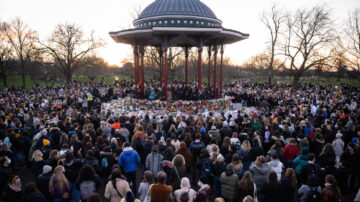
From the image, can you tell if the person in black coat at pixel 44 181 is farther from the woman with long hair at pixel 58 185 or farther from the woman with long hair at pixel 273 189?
the woman with long hair at pixel 273 189

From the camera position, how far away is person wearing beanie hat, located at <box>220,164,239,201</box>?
502 cm

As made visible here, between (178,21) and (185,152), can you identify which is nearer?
(185,152)

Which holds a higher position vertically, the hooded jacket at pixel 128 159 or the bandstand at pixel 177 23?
the bandstand at pixel 177 23

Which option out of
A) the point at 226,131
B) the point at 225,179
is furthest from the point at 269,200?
the point at 226,131

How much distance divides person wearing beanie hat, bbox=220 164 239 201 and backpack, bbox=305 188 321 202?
4.85 ft

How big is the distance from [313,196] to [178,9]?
18.1m

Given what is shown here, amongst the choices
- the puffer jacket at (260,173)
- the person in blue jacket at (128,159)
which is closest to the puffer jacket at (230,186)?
the puffer jacket at (260,173)

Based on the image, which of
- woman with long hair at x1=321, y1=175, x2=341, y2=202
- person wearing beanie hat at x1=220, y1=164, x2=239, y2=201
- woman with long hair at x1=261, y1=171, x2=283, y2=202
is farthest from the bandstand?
woman with long hair at x1=321, y1=175, x2=341, y2=202

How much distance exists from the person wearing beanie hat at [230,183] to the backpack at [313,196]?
148cm

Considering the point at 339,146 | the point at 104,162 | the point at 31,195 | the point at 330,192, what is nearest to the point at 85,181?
the point at 31,195

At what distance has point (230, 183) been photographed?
5.05 meters

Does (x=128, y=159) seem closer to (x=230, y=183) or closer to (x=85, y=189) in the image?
(x=85, y=189)

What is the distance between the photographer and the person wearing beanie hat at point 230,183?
198 inches

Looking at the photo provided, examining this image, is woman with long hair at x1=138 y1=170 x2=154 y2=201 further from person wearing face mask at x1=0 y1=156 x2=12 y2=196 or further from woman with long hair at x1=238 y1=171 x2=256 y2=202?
person wearing face mask at x1=0 y1=156 x2=12 y2=196
